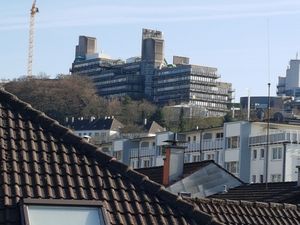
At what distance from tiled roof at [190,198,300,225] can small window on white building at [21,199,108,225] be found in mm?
4141

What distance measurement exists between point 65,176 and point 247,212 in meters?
4.93

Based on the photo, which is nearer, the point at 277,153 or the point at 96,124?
the point at 277,153

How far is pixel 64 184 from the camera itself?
540 inches

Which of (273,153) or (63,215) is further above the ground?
(63,215)

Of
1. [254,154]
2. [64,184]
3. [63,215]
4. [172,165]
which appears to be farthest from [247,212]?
[254,154]

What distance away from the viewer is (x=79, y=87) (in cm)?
17050

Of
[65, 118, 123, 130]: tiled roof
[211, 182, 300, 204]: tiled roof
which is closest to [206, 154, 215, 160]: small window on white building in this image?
[65, 118, 123, 130]: tiled roof

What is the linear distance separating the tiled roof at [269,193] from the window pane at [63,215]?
16455 millimetres

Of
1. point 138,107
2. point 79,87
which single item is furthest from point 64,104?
point 138,107

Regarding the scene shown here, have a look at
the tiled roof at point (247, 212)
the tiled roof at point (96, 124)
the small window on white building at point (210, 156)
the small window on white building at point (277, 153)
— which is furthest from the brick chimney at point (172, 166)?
the tiled roof at point (96, 124)

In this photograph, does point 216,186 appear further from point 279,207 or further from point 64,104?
point 64,104

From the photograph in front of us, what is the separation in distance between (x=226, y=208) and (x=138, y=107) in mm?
164252

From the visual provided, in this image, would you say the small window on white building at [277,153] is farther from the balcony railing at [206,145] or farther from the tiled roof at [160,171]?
the tiled roof at [160,171]

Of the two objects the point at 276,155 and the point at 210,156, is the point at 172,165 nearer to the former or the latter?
the point at 276,155
